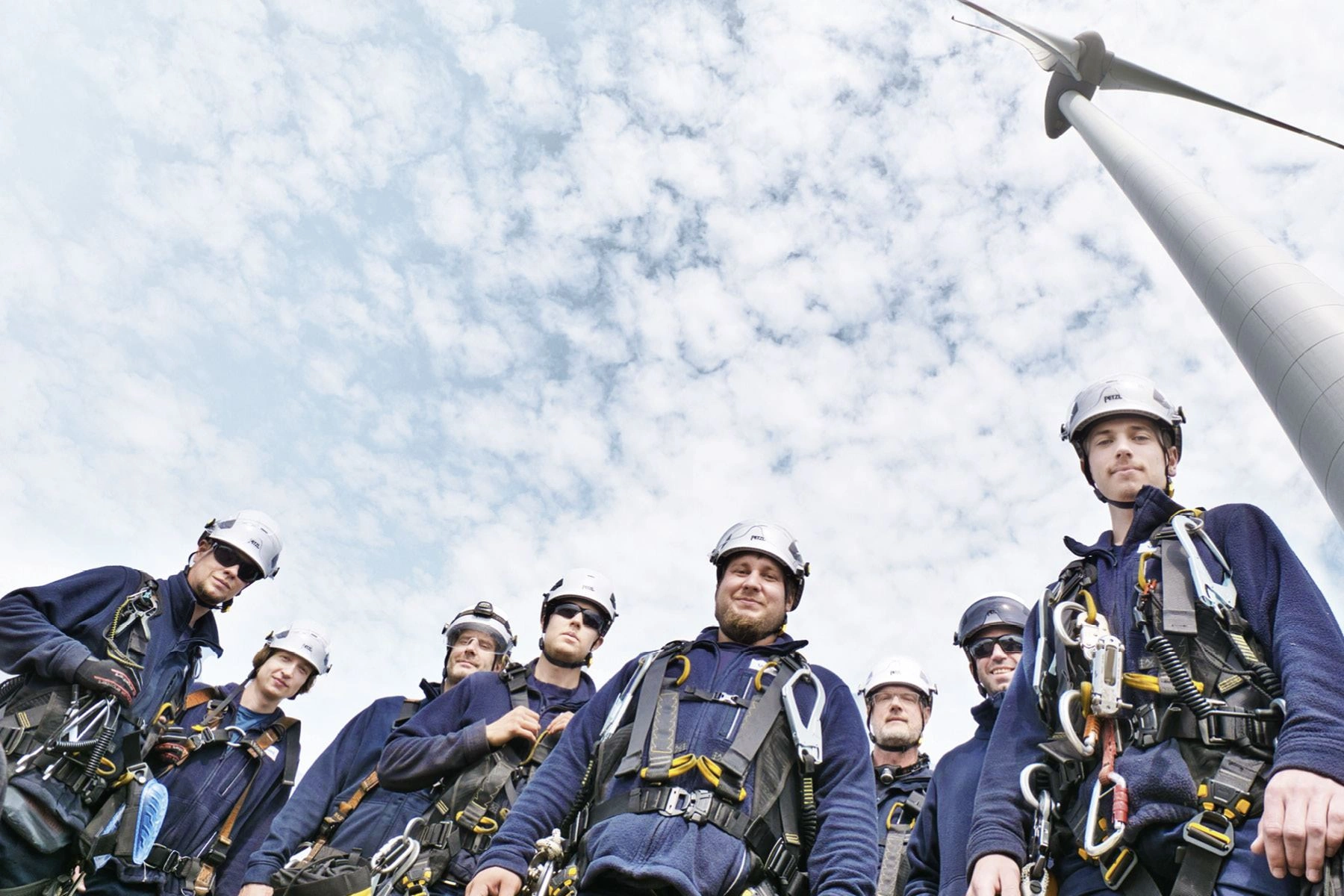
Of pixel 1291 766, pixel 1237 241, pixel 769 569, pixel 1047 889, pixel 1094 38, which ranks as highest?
pixel 1094 38

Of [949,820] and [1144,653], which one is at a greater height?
[1144,653]

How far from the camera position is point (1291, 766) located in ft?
10.5

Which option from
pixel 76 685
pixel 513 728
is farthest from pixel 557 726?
pixel 76 685

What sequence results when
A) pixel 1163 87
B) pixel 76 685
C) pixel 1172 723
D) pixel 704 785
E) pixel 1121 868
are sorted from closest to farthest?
1. pixel 1121 868
2. pixel 1172 723
3. pixel 704 785
4. pixel 76 685
5. pixel 1163 87

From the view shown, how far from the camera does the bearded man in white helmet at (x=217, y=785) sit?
858 cm

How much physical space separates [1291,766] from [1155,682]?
71 cm

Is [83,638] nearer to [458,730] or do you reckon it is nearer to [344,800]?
[344,800]

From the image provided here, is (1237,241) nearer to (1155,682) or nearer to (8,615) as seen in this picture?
(1155,682)

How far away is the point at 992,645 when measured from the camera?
26.3ft

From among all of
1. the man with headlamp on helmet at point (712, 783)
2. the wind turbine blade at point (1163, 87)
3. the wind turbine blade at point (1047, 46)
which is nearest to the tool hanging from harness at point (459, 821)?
the man with headlamp on helmet at point (712, 783)

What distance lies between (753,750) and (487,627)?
7.03m

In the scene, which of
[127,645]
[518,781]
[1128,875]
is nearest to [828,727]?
[1128,875]

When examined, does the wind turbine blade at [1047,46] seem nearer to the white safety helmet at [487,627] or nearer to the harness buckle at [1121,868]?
the white safety helmet at [487,627]

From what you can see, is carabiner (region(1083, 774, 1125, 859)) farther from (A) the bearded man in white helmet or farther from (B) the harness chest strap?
(A) the bearded man in white helmet
